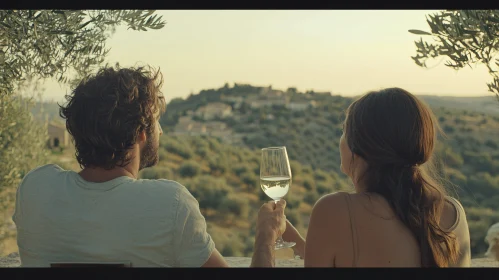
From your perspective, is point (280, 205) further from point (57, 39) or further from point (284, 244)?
point (57, 39)

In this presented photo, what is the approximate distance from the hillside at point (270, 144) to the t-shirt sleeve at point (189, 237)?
1960 centimetres

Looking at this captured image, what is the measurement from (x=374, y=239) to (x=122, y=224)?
81 centimetres


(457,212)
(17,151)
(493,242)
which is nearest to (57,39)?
(457,212)

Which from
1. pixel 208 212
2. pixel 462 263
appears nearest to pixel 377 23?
pixel 208 212

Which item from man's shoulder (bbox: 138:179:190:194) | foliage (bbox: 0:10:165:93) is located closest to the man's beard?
man's shoulder (bbox: 138:179:190:194)

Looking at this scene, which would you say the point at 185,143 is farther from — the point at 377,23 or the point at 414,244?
the point at 414,244

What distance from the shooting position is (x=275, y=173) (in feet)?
8.52

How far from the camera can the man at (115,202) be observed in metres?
2.12

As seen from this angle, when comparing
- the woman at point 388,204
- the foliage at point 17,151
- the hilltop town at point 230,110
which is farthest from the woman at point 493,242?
the hilltop town at point 230,110

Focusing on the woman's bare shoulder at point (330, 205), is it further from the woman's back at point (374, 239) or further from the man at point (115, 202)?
the man at point (115, 202)

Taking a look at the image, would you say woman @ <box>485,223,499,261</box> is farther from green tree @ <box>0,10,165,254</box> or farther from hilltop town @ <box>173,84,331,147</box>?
hilltop town @ <box>173,84,331,147</box>

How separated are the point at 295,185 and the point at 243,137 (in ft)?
15.0

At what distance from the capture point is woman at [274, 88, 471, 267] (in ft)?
6.70

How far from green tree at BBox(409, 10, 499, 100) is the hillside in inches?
703
